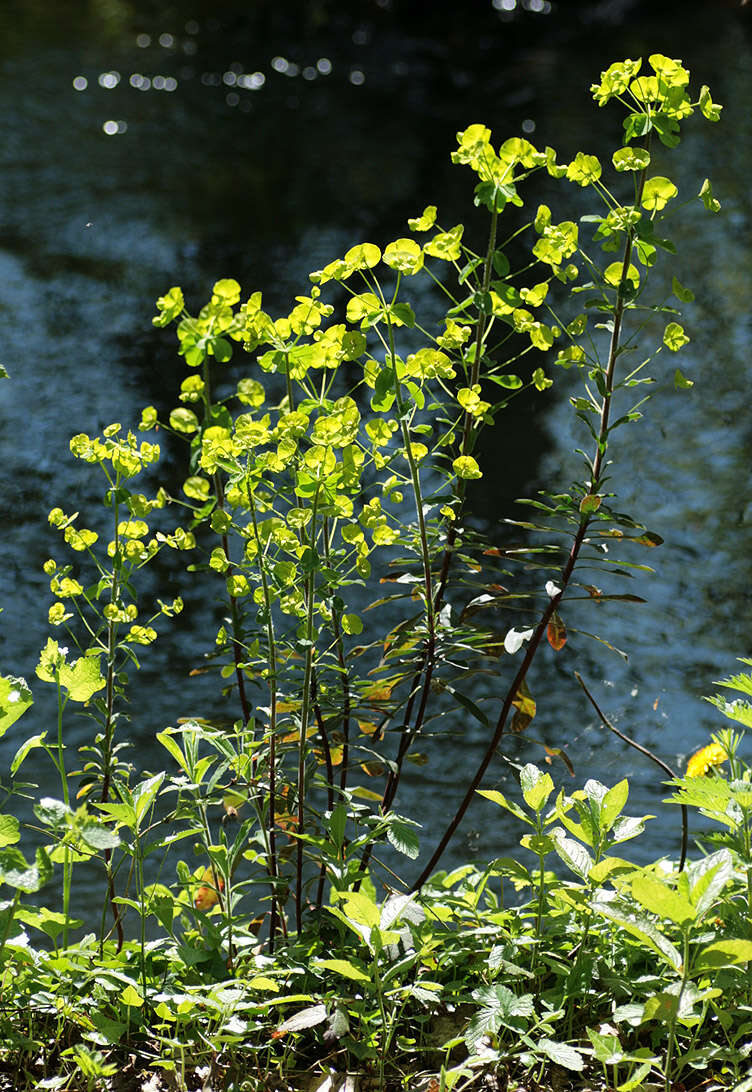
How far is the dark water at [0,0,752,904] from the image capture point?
9.66 feet

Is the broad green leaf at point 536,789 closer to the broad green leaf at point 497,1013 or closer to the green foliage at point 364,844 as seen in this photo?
the green foliage at point 364,844

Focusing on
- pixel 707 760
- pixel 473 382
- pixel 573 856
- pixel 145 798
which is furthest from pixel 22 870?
pixel 707 760

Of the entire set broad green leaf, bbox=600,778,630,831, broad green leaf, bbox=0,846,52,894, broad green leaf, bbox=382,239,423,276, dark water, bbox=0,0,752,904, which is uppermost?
broad green leaf, bbox=382,239,423,276

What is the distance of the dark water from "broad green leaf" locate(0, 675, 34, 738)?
4.23ft

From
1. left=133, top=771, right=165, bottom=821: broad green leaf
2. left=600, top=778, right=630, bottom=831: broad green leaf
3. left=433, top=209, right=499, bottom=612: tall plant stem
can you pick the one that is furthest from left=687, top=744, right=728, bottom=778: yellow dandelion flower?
left=133, top=771, right=165, bottom=821: broad green leaf

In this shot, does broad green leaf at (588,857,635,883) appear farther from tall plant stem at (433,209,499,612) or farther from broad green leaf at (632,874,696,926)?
tall plant stem at (433,209,499,612)

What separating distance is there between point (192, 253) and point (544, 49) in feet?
19.7

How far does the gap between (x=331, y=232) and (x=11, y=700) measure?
5014mm

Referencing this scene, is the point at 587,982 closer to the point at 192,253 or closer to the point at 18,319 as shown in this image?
the point at 18,319

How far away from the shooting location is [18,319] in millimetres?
5023

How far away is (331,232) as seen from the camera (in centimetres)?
591

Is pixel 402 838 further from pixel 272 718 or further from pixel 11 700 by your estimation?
pixel 11 700

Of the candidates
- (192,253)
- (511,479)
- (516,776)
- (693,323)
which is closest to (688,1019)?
(516,776)

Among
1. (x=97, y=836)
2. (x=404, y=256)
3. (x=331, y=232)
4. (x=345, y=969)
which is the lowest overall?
(x=331, y=232)
